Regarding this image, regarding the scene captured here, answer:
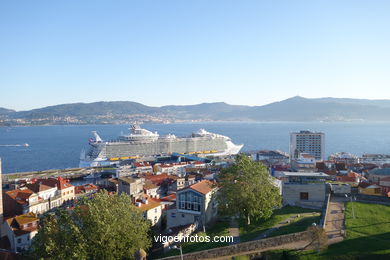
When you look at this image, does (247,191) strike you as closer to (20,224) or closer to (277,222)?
(277,222)

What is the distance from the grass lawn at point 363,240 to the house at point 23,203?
2861cm

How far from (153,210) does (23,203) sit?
14761 millimetres

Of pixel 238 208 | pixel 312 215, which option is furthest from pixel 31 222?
pixel 312 215

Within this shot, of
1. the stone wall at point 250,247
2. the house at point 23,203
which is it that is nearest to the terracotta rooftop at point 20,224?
the house at point 23,203

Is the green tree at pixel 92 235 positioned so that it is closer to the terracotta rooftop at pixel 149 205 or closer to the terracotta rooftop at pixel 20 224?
the terracotta rooftop at pixel 149 205

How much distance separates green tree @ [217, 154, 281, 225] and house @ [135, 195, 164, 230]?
823 cm

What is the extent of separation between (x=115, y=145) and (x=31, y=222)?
225ft

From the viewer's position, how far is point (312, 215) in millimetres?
22562

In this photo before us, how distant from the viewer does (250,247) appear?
53.9 ft

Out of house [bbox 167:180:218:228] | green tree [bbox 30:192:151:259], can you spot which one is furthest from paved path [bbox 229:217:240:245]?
green tree [bbox 30:192:151:259]

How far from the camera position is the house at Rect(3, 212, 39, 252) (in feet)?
81.1

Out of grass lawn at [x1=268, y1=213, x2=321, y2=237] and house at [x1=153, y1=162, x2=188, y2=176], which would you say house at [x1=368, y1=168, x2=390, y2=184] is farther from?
house at [x1=153, y1=162, x2=188, y2=176]

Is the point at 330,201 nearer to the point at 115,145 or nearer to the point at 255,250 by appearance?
the point at 255,250

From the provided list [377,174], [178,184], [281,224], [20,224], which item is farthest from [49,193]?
[377,174]
